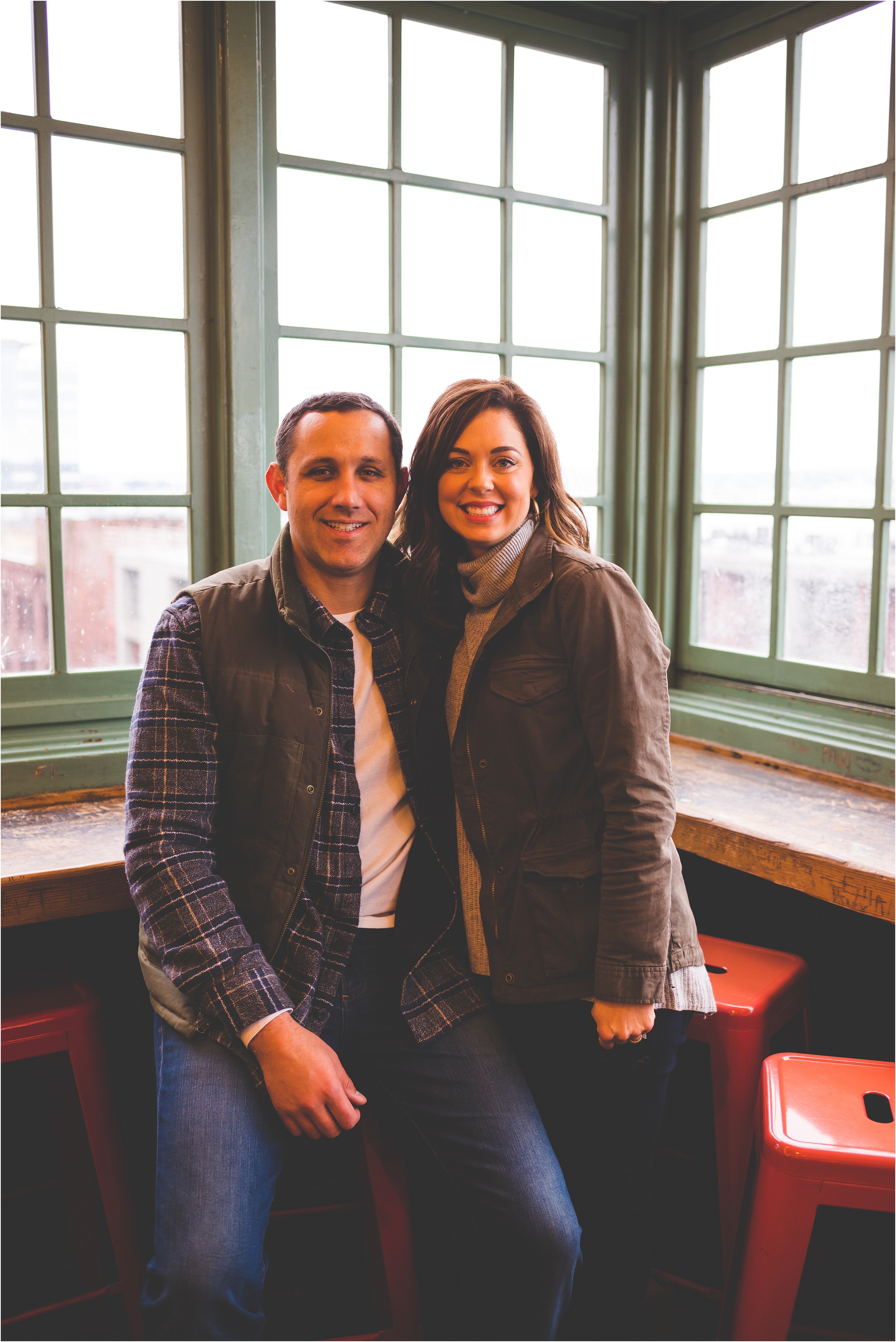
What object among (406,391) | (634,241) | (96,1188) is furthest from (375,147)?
(96,1188)

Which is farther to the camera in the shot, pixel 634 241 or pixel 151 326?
pixel 634 241

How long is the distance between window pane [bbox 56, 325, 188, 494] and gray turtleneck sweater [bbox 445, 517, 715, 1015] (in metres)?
0.92

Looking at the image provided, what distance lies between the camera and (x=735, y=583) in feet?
8.11

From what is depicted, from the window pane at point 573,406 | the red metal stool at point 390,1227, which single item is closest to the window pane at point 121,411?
the window pane at point 573,406

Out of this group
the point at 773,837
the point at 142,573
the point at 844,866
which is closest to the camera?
the point at 844,866

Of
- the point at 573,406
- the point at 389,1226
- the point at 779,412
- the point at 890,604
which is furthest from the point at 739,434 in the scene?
the point at 389,1226

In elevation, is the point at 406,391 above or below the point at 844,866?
above

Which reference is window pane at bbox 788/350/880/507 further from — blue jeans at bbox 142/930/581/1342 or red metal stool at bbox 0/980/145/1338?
red metal stool at bbox 0/980/145/1338

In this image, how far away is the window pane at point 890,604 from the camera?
2105 mm

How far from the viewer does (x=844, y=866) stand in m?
1.62

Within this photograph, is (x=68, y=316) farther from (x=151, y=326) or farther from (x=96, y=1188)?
(x=96, y=1188)

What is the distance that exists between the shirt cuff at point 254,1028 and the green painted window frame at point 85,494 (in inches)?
34.6

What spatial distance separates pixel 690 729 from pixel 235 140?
1698 mm

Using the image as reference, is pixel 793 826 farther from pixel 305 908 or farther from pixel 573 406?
pixel 573 406
